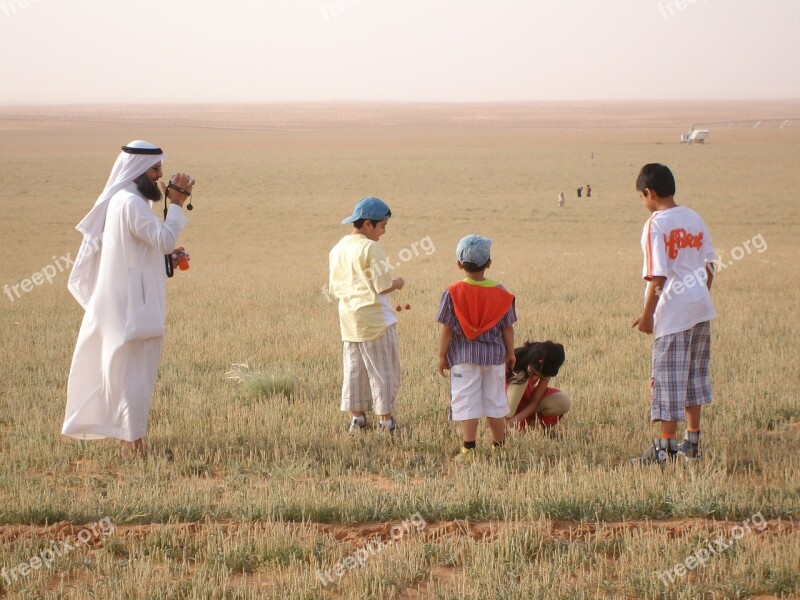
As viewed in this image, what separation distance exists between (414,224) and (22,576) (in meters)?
27.9

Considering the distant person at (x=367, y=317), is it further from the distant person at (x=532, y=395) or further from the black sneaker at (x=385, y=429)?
the distant person at (x=532, y=395)

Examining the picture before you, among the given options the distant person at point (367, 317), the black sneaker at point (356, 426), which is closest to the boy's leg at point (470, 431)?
the distant person at point (367, 317)

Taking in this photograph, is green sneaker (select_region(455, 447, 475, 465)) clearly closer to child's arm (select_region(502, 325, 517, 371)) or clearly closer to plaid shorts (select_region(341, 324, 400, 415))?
child's arm (select_region(502, 325, 517, 371))

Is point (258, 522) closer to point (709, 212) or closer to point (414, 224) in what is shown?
point (414, 224)

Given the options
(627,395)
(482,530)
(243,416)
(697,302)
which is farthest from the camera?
(627,395)

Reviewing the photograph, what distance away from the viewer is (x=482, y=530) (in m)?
4.97

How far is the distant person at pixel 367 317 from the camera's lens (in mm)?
6715

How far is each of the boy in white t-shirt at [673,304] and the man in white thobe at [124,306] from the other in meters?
3.16

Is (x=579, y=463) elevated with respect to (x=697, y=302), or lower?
lower

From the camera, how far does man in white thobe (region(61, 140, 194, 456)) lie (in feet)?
20.7

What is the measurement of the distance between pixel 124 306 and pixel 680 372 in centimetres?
380

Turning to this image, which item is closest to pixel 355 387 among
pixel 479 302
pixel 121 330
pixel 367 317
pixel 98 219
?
pixel 367 317

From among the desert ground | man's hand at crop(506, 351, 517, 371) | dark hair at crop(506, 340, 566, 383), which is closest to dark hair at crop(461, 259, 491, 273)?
man's hand at crop(506, 351, 517, 371)

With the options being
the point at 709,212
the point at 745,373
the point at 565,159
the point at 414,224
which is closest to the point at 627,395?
the point at 745,373
